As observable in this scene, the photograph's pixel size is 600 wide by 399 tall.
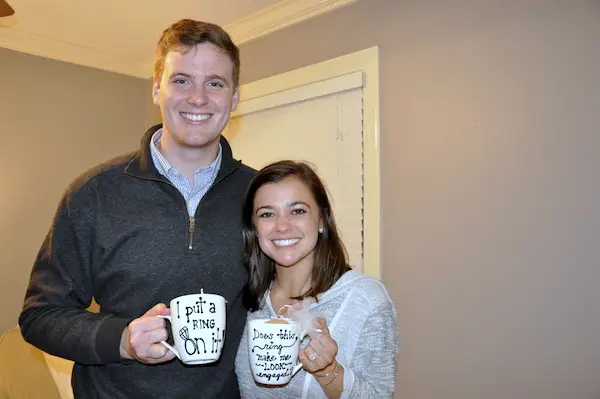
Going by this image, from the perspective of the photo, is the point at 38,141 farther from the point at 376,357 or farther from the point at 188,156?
the point at 376,357

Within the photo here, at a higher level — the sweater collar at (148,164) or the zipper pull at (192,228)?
the sweater collar at (148,164)

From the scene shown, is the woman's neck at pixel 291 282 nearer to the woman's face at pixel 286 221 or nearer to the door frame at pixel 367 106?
the woman's face at pixel 286 221

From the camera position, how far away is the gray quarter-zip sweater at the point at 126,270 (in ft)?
4.11

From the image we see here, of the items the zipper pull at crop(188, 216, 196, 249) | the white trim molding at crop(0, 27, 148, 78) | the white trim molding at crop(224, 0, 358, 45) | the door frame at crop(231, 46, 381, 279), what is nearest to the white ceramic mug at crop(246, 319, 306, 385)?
the zipper pull at crop(188, 216, 196, 249)

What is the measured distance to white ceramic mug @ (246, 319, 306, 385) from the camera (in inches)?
44.6

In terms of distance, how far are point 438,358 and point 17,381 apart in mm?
1957

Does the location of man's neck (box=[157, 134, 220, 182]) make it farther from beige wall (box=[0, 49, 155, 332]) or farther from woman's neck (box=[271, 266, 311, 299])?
beige wall (box=[0, 49, 155, 332])

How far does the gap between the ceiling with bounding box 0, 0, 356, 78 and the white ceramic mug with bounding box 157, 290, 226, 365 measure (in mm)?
2258

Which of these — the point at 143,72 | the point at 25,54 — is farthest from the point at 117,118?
the point at 25,54

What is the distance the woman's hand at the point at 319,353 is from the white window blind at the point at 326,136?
1.60 meters

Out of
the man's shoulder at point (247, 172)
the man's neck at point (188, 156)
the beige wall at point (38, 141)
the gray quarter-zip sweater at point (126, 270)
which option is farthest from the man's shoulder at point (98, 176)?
the beige wall at point (38, 141)

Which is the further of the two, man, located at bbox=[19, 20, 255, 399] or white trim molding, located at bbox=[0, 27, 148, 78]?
white trim molding, located at bbox=[0, 27, 148, 78]

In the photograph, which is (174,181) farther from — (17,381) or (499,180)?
(17,381)

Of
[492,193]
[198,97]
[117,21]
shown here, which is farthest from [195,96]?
[117,21]
